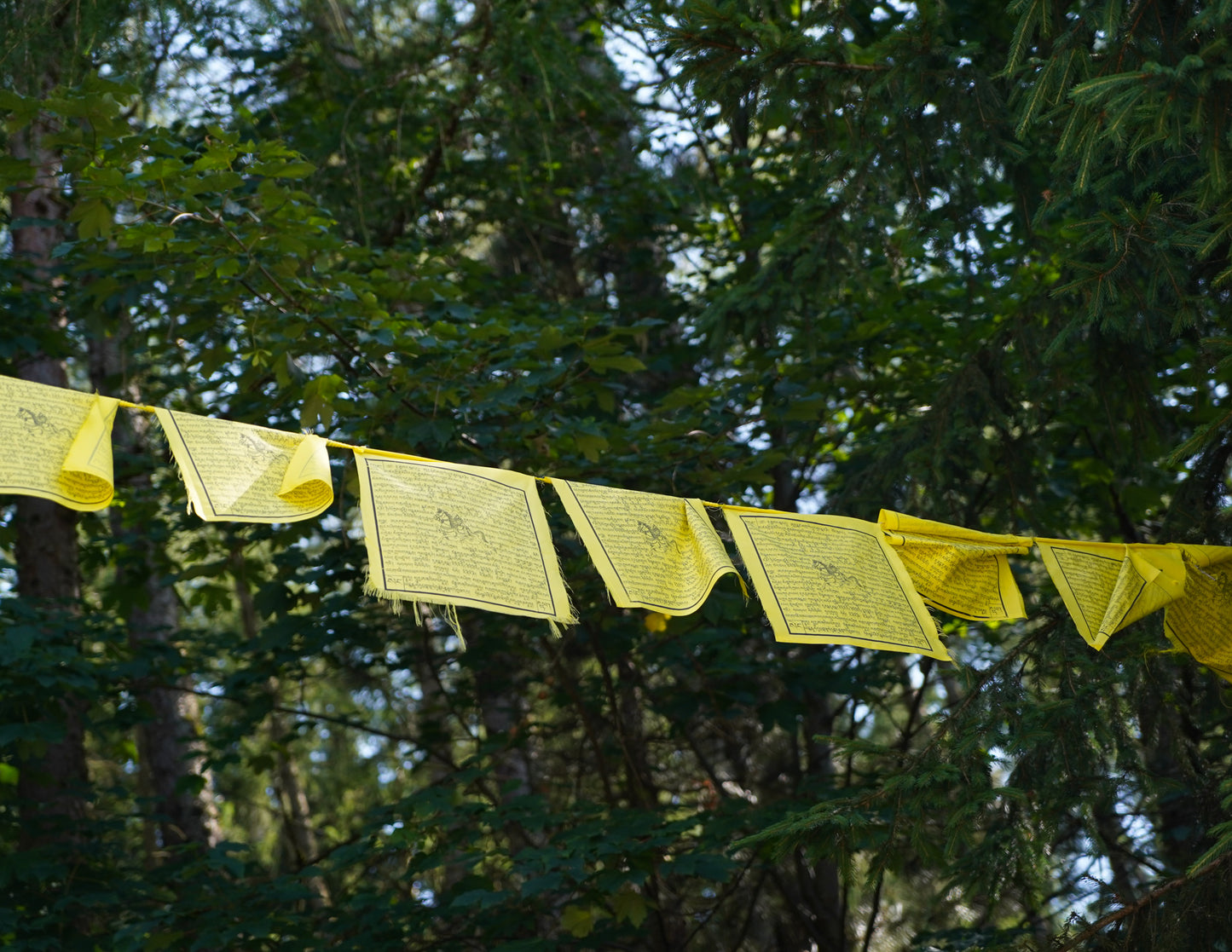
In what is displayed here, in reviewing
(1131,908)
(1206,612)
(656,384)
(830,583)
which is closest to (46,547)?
(656,384)

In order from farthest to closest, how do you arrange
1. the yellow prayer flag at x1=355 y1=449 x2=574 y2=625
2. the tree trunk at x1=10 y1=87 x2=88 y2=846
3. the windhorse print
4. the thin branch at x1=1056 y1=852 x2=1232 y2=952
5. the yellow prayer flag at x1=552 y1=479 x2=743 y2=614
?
the tree trunk at x1=10 y1=87 x2=88 y2=846
the thin branch at x1=1056 y1=852 x2=1232 y2=952
the yellow prayer flag at x1=552 y1=479 x2=743 y2=614
the windhorse print
the yellow prayer flag at x1=355 y1=449 x2=574 y2=625

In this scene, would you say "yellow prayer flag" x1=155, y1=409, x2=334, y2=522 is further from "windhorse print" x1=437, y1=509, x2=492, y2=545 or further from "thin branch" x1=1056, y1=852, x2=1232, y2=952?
"thin branch" x1=1056, y1=852, x2=1232, y2=952

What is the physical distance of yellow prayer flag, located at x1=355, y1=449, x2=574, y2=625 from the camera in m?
2.21

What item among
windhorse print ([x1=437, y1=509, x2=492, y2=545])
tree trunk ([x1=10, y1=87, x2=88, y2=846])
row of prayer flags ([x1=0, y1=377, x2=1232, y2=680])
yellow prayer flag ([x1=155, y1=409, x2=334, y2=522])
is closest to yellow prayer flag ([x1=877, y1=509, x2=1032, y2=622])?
row of prayer flags ([x1=0, y1=377, x2=1232, y2=680])

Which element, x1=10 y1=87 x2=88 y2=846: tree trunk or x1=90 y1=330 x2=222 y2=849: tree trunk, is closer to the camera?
x1=10 y1=87 x2=88 y2=846: tree trunk

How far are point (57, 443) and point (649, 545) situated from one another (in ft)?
4.19

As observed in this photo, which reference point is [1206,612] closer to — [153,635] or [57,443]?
[57,443]

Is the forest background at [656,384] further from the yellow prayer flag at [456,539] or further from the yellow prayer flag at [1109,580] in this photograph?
the yellow prayer flag at [456,539]

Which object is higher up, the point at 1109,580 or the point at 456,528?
the point at 456,528

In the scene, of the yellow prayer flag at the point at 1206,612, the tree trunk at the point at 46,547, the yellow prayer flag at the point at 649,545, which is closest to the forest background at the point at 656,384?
the tree trunk at the point at 46,547

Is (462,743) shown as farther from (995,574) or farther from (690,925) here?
(995,574)

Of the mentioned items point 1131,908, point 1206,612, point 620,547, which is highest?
point 620,547

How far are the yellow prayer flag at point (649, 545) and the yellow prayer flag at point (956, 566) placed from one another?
54 centimetres

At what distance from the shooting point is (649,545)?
2559mm
